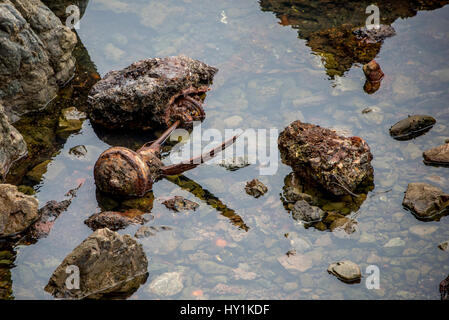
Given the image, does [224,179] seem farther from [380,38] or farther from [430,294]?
[380,38]

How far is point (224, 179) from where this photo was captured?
240 inches

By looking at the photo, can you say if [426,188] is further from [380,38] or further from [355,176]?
[380,38]

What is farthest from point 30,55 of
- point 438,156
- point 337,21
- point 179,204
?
point 438,156

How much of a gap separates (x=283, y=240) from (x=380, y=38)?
15.6 ft

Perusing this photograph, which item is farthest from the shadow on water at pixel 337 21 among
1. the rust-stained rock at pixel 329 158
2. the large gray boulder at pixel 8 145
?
the large gray boulder at pixel 8 145

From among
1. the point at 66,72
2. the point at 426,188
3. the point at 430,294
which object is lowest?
the point at 430,294

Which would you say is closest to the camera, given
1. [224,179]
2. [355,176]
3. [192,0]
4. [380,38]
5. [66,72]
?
[355,176]

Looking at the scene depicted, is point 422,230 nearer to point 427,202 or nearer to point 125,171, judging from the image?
point 427,202

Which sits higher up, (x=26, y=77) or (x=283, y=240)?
(x=26, y=77)

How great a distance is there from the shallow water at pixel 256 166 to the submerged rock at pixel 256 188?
7 cm

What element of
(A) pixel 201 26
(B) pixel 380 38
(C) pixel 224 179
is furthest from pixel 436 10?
(C) pixel 224 179

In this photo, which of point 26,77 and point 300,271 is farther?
A: point 26,77

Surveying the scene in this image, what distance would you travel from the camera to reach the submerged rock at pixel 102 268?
453 cm

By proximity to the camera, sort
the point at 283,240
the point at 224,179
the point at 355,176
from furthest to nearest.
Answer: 1. the point at 224,179
2. the point at 355,176
3. the point at 283,240
